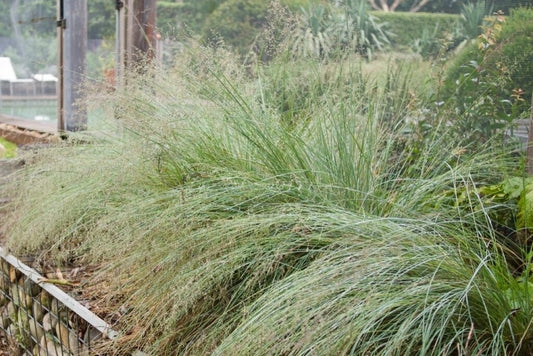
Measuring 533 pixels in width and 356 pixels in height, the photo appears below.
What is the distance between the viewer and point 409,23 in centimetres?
386

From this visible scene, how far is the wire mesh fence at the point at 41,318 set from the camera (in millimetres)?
2377

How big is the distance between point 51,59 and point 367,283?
478 cm

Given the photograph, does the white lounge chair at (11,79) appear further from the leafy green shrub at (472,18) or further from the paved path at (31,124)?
the leafy green shrub at (472,18)

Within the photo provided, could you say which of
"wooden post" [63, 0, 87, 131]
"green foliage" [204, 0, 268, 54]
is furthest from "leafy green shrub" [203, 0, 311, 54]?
"wooden post" [63, 0, 87, 131]

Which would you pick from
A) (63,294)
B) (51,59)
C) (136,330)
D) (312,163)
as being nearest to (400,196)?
(312,163)

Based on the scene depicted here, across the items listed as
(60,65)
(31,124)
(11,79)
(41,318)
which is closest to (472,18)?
(41,318)

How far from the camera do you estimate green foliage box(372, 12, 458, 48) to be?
11.9ft

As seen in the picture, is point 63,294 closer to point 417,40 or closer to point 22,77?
point 417,40

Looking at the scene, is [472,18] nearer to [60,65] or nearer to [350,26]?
[350,26]

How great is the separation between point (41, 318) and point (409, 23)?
2613 millimetres

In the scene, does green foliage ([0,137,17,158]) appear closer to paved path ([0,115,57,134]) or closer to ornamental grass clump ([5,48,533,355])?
paved path ([0,115,57,134])

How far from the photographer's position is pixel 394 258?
5.05ft

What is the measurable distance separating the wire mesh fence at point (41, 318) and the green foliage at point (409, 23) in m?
2.45

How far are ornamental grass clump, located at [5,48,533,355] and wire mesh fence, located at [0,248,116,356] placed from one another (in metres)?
0.12
